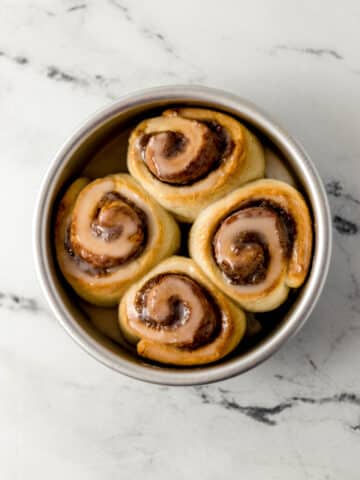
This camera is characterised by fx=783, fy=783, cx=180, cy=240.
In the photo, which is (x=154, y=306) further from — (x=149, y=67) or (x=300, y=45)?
(x=300, y=45)

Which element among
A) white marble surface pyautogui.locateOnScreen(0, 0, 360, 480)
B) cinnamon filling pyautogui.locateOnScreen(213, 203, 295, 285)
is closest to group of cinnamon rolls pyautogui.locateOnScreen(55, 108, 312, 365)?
cinnamon filling pyautogui.locateOnScreen(213, 203, 295, 285)

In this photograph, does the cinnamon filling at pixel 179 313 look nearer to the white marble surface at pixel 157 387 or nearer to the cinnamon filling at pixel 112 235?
the cinnamon filling at pixel 112 235

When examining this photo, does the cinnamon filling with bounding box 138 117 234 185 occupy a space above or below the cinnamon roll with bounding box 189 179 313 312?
above

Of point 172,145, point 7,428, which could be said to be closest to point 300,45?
point 172,145

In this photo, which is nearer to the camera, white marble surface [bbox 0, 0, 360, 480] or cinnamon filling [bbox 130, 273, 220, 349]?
cinnamon filling [bbox 130, 273, 220, 349]

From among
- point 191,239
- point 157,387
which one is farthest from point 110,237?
point 157,387

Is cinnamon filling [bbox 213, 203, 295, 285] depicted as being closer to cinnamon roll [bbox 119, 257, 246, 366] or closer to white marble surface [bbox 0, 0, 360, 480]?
cinnamon roll [bbox 119, 257, 246, 366]

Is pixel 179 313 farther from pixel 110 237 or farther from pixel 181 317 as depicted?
pixel 110 237

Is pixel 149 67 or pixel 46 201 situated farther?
pixel 149 67
